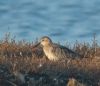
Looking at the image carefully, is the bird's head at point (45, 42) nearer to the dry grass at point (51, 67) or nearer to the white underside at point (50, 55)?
the white underside at point (50, 55)

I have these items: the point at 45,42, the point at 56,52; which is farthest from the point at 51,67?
the point at 45,42

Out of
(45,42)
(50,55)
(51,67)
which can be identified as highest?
(45,42)

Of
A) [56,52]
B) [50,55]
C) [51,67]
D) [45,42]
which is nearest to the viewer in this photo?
[51,67]

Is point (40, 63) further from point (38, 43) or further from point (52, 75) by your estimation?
point (38, 43)

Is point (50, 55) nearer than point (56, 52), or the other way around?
point (50, 55)

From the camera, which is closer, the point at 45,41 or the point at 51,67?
the point at 51,67

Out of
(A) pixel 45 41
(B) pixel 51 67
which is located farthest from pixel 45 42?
(B) pixel 51 67

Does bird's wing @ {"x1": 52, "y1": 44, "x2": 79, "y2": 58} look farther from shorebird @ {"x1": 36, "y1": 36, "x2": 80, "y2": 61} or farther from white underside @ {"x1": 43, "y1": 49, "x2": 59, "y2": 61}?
white underside @ {"x1": 43, "y1": 49, "x2": 59, "y2": 61}

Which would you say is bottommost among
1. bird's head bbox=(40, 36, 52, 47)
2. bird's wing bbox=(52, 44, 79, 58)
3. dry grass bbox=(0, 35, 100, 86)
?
dry grass bbox=(0, 35, 100, 86)

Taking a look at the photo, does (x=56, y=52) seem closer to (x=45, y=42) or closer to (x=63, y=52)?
(x=63, y=52)

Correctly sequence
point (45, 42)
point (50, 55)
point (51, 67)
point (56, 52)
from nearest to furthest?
point (51, 67), point (50, 55), point (56, 52), point (45, 42)

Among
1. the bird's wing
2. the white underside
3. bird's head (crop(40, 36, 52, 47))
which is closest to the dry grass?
the bird's wing

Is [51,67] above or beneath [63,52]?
beneath

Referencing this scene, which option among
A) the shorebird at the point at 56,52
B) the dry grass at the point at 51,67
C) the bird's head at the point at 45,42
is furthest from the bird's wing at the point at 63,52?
the bird's head at the point at 45,42
